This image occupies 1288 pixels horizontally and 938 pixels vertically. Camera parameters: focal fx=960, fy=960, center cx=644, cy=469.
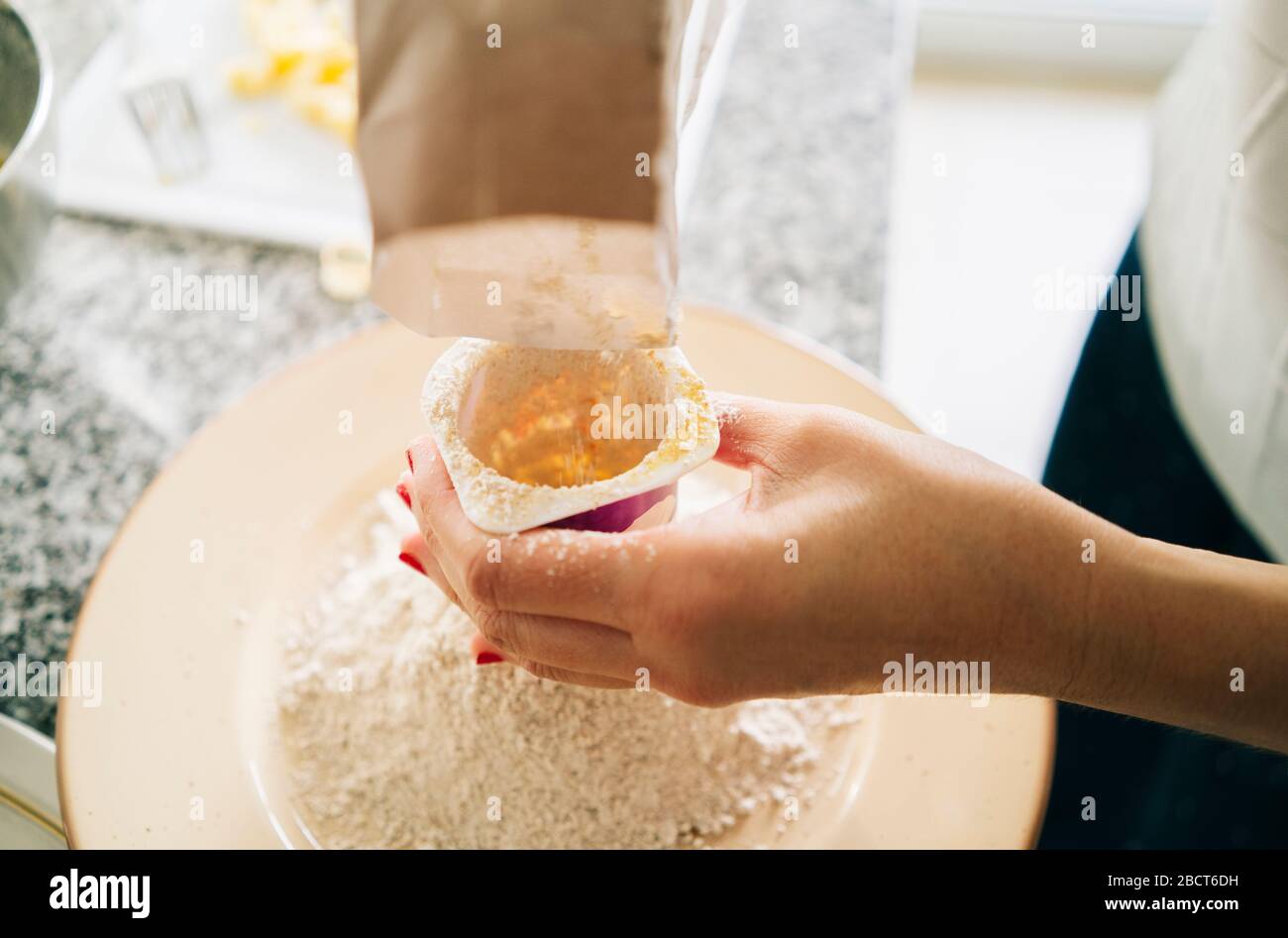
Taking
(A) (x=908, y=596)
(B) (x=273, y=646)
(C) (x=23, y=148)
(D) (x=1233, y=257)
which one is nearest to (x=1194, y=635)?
(A) (x=908, y=596)

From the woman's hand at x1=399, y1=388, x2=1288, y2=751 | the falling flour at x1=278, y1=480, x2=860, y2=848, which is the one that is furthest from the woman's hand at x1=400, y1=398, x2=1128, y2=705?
the falling flour at x1=278, y1=480, x2=860, y2=848

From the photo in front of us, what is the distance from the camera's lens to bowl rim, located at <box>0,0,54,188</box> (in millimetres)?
555

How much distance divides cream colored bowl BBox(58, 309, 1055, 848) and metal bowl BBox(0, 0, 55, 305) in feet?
0.50

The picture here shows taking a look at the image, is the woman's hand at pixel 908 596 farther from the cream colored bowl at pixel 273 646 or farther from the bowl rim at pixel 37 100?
the bowl rim at pixel 37 100

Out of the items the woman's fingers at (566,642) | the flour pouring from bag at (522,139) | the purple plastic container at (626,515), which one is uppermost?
the flour pouring from bag at (522,139)

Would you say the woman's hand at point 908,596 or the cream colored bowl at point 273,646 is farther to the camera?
the cream colored bowl at point 273,646

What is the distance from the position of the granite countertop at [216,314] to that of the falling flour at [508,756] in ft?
0.71

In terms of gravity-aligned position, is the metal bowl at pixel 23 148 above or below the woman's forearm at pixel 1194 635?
above

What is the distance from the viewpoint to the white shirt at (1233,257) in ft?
1.65

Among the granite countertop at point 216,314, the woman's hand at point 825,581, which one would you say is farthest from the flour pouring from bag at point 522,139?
the granite countertop at point 216,314

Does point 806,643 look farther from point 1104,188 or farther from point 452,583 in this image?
point 1104,188

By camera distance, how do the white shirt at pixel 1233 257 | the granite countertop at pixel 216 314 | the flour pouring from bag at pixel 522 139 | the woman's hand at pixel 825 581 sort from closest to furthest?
the flour pouring from bag at pixel 522 139, the woman's hand at pixel 825 581, the white shirt at pixel 1233 257, the granite countertop at pixel 216 314

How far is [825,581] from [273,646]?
367mm
